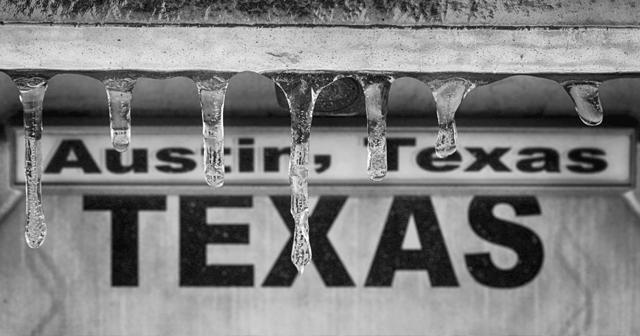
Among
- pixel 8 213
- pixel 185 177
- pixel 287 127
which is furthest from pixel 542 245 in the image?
pixel 8 213

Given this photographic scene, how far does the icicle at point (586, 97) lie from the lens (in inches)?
37.4

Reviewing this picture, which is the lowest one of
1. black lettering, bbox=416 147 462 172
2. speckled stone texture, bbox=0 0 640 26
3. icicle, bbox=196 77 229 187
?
black lettering, bbox=416 147 462 172

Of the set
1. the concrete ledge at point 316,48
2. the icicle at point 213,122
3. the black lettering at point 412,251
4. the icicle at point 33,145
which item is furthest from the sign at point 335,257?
the concrete ledge at point 316,48

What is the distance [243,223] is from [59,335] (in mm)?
560

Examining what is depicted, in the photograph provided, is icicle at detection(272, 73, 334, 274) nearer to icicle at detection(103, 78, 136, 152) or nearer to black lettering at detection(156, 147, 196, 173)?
icicle at detection(103, 78, 136, 152)

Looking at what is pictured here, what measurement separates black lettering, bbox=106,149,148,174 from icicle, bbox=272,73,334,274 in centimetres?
58

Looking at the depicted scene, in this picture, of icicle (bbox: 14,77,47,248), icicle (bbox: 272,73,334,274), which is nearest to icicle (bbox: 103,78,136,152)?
icicle (bbox: 14,77,47,248)

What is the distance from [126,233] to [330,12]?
0.95 m

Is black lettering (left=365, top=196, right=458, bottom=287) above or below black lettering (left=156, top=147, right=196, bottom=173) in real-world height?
below

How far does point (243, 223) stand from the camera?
1.50m

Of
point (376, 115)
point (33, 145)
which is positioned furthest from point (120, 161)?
point (376, 115)

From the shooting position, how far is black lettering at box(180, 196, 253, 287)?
4.90 ft

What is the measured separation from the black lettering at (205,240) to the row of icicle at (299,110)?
1.50ft

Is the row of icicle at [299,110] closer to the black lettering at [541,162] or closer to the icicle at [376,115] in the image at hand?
the icicle at [376,115]
